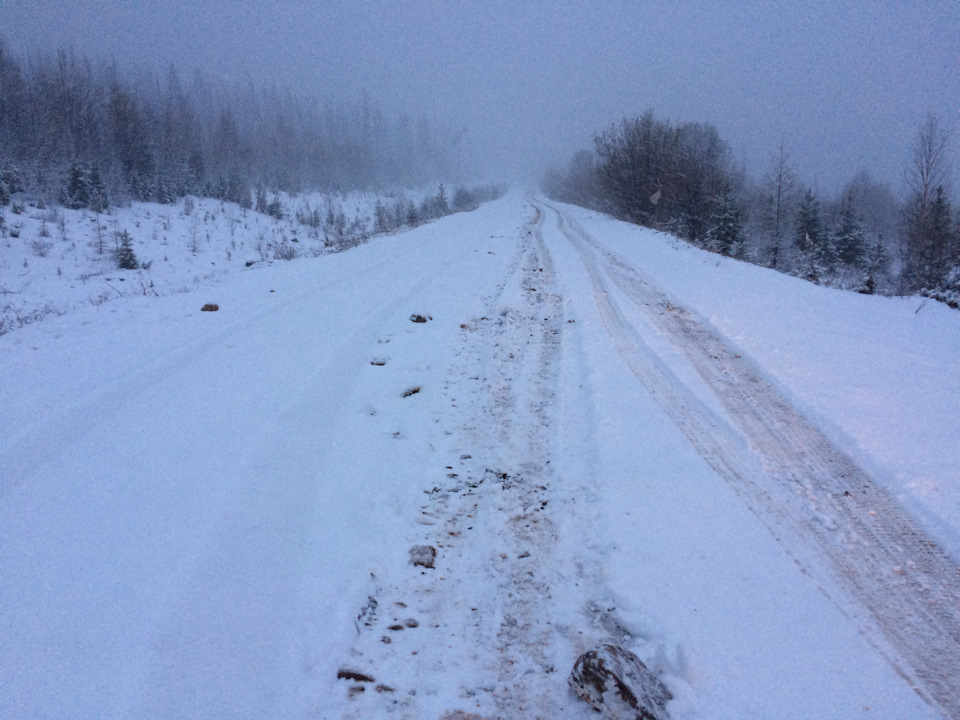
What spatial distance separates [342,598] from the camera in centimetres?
263

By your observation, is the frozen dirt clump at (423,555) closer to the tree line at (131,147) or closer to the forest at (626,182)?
the forest at (626,182)

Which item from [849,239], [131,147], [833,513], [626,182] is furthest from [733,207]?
[131,147]

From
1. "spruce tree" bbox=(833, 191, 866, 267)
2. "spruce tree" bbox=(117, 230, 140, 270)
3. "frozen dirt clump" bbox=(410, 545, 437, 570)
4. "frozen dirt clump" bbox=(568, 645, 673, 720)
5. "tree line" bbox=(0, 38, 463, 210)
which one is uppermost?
"tree line" bbox=(0, 38, 463, 210)

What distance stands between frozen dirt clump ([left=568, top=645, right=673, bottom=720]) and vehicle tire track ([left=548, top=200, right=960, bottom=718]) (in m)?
1.30

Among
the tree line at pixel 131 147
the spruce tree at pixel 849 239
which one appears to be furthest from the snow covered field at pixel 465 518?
the spruce tree at pixel 849 239

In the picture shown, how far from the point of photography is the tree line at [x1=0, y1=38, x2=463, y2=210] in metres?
20.8

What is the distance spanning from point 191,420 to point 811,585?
5.03m

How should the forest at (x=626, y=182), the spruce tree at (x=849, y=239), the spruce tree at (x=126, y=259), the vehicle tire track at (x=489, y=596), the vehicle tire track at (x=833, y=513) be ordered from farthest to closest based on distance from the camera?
1. the spruce tree at (x=849, y=239)
2. the forest at (x=626, y=182)
3. the spruce tree at (x=126, y=259)
4. the vehicle tire track at (x=833, y=513)
5. the vehicle tire track at (x=489, y=596)

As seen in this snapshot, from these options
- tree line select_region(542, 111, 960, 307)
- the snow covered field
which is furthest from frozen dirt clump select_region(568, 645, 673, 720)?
tree line select_region(542, 111, 960, 307)

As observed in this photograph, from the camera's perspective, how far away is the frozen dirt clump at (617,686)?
2066mm

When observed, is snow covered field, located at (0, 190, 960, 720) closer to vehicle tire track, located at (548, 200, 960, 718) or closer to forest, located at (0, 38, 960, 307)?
vehicle tire track, located at (548, 200, 960, 718)

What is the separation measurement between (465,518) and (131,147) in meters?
37.6

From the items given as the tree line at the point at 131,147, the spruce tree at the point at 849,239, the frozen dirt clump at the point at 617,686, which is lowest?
the frozen dirt clump at the point at 617,686

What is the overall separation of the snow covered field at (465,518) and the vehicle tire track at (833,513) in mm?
19
